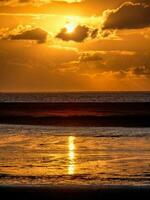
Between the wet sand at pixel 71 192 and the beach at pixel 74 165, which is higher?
the beach at pixel 74 165

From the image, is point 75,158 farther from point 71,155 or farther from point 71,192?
point 71,192

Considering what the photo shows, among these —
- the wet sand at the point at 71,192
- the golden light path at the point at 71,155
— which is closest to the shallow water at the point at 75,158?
the golden light path at the point at 71,155

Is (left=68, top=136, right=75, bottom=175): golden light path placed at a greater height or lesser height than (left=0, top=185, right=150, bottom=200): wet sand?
greater

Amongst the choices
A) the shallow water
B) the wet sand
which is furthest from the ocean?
the wet sand

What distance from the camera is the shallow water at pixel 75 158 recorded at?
21625 mm

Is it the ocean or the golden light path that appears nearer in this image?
the ocean

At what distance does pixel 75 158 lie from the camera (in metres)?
27.5

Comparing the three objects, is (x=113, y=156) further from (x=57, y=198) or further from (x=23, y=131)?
(x=23, y=131)

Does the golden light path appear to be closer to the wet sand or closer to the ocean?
the ocean

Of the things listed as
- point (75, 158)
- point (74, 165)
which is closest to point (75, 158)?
point (75, 158)

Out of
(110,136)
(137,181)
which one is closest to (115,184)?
(137,181)

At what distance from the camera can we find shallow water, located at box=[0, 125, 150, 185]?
21.6 metres

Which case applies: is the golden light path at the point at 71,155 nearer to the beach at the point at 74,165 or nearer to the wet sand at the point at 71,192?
the beach at the point at 74,165

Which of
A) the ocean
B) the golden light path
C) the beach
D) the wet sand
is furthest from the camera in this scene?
the golden light path
